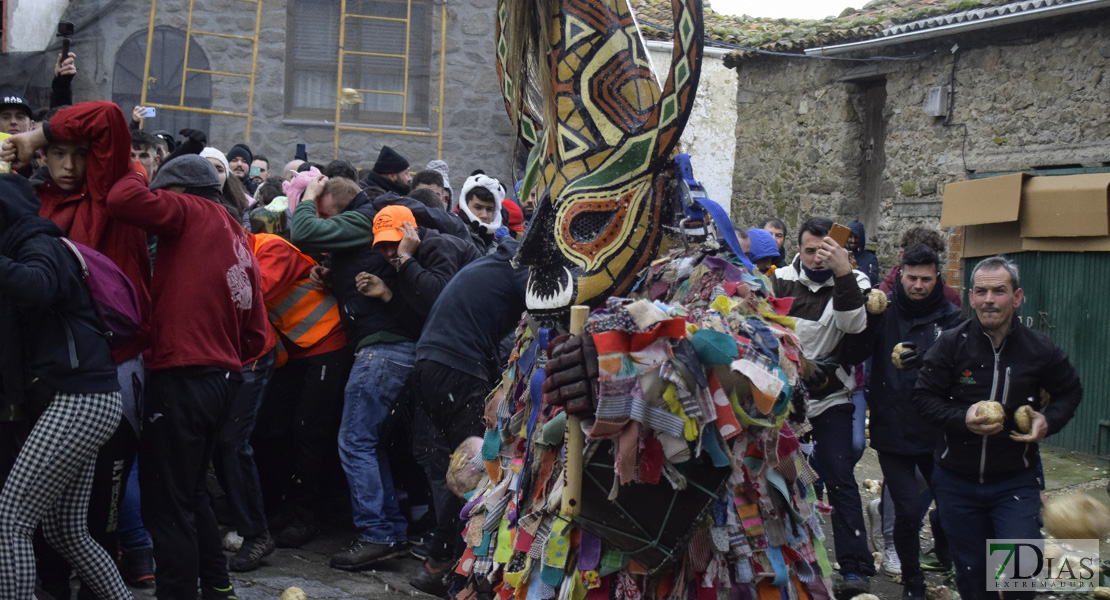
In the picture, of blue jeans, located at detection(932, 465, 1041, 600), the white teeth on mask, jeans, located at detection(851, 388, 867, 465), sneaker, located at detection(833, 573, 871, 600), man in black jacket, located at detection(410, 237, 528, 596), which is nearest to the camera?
the white teeth on mask

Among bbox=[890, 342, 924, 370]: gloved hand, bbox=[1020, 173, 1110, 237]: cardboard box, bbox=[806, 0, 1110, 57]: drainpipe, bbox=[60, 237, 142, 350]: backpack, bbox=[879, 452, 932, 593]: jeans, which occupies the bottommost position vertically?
bbox=[879, 452, 932, 593]: jeans

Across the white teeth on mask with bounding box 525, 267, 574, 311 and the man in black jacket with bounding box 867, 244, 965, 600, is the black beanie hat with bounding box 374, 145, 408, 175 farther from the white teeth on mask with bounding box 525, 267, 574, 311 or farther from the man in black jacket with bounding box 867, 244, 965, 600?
the white teeth on mask with bounding box 525, 267, 574, 311

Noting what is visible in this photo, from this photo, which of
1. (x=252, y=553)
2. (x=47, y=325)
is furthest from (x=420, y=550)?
(x=47, y=325)

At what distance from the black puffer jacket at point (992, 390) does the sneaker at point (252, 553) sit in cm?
363

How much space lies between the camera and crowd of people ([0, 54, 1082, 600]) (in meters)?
4.09

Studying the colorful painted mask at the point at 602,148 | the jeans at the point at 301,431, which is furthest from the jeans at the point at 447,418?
the colorful painted mask at the point at 602,148

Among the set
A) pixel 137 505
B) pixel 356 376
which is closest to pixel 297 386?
pixel 356 376

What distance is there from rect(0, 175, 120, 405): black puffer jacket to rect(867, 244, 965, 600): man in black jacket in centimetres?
414

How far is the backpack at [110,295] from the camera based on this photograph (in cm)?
410

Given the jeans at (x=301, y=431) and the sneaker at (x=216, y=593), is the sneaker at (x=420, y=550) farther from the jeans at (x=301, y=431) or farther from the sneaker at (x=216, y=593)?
the sneaker at (x=216, y=593)

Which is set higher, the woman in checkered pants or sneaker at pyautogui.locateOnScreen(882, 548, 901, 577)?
the woman in checkered pants

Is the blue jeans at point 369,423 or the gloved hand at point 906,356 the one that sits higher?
the gloved hand at point 906,356

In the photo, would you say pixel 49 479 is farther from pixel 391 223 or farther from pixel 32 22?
pixel 32 22

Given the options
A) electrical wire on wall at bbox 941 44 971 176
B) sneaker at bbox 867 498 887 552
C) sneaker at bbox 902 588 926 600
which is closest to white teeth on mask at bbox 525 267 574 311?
sneaker at bbox 902 588 926 600
